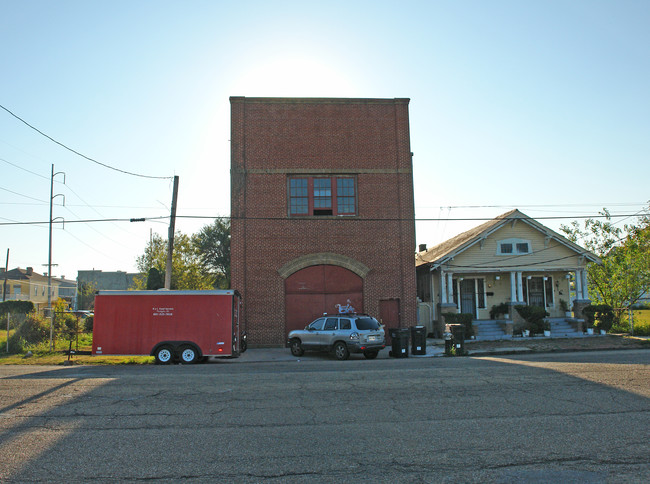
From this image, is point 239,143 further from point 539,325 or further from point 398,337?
point 539,325

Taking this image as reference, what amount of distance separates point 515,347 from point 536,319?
5.36 m

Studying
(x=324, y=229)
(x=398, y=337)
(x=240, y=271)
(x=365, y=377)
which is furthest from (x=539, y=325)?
(x=365, y=377)

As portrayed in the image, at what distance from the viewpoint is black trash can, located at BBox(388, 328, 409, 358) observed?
1962cm

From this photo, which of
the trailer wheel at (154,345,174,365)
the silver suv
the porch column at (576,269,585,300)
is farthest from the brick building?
the porch column at (576,269,585,300)

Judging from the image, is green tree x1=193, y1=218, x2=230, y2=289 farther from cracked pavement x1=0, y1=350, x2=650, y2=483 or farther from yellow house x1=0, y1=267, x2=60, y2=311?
cracked pavement x1=0, y1=350, x2=650, y2=483

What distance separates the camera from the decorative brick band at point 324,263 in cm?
2383

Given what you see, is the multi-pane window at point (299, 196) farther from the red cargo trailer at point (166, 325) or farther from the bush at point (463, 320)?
the bush at point (463, 320)

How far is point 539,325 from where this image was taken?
25.6 m

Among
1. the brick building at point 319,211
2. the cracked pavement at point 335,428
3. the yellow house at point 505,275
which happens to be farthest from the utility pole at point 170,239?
the yellow house at point 505,275

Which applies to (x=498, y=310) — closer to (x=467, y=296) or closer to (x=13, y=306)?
(x=467, y=296)

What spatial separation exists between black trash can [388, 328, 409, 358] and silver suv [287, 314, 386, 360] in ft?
3.52

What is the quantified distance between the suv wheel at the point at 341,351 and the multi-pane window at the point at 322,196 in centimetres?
785

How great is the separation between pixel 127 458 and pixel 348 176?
20.0 meters

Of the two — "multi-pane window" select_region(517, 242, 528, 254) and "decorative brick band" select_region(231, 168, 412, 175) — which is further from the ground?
"decorative brick band" select_region(231, 168, 412, 175)
